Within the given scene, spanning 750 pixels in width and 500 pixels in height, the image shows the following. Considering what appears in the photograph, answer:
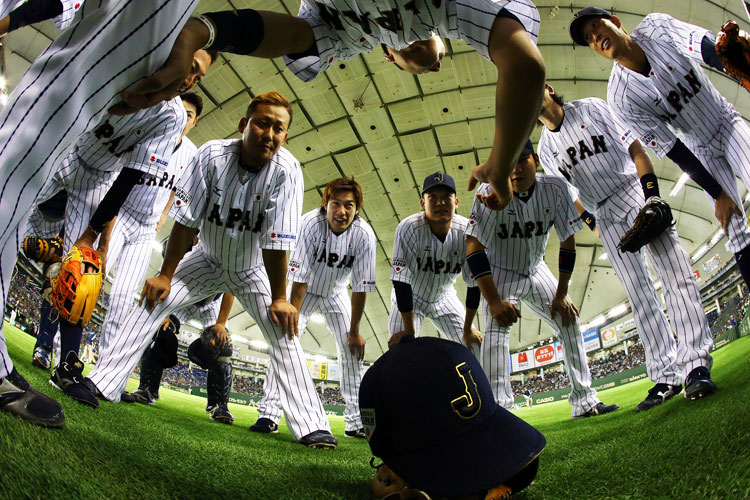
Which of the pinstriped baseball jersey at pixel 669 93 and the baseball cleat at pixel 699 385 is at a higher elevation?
the pinstriped baseball jersey at pixel 669 93

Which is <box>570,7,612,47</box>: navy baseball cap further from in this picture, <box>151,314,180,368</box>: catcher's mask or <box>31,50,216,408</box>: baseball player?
<box>151,314,180,368</box>: catcher's mask

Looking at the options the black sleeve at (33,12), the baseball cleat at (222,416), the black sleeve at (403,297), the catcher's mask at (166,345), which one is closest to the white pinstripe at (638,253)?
the black sleeve at (403,297)

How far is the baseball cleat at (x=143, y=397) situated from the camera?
3711 millimetres

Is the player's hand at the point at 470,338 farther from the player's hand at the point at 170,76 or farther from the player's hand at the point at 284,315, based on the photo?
the player's hand at the point at 170,76

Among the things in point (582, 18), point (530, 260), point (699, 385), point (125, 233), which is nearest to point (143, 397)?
point (125, 233)

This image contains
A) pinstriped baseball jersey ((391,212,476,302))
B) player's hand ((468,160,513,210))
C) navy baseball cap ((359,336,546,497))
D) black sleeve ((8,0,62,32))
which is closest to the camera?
navy baseball cap ((359,336,546,497))

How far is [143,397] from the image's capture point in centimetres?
386

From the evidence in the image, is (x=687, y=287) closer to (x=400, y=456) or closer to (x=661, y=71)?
(x=661, y=71)

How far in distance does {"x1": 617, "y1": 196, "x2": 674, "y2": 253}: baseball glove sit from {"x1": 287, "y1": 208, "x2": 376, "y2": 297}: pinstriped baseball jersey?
261cm

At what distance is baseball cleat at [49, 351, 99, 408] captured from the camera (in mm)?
2049

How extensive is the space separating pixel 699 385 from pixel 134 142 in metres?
3.73

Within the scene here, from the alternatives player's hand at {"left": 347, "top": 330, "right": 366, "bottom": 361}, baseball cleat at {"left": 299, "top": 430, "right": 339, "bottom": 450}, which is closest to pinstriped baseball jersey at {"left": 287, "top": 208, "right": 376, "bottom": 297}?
player's hand at {"left": 347, "top": 330, "right": 366, "bottom": 361}

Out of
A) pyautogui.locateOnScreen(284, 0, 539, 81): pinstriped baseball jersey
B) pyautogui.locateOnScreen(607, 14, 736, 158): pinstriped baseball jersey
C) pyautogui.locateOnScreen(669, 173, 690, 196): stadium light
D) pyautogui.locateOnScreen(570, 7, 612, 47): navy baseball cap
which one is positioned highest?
pyautogui.locateOnScreen(669, 173, 690, 196): stadium light

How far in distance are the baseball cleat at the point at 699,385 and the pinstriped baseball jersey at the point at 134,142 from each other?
3.40m
